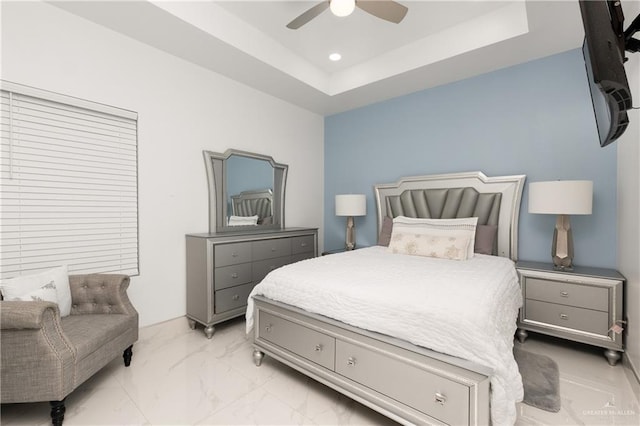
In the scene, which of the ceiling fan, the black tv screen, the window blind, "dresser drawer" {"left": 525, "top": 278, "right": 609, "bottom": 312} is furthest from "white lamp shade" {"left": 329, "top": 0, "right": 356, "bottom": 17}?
"dresser drawer" {"left": 525, "top": 278, "right": 609, "bottom": 312}

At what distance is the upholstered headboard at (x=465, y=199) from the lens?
3.06 m

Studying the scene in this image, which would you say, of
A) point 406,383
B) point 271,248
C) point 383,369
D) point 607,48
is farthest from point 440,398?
point 271,248

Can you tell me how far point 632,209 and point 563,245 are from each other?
563 millimetres

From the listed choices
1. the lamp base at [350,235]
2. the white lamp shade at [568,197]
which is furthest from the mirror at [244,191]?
the white lamp shade at [568,197]

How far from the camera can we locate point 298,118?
4387 millimetres

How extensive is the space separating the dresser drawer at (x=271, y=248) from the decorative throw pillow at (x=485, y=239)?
209 centimetres

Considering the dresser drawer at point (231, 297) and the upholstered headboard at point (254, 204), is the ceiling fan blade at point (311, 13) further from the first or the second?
the dresser drawer at point (231, 297)

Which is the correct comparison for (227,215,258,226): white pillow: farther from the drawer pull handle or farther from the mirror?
the drawer pull handle

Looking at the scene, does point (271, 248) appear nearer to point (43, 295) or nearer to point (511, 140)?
point (43, 295)

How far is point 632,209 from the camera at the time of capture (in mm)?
2137

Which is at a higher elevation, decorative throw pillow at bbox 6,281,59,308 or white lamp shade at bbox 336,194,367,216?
white lamp shade at bbox 336,194,367,216

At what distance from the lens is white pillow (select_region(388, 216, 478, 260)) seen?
9.16 ft

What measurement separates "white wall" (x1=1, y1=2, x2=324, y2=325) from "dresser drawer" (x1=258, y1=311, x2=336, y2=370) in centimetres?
130

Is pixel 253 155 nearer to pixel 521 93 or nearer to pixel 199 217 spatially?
pixel 199 217
